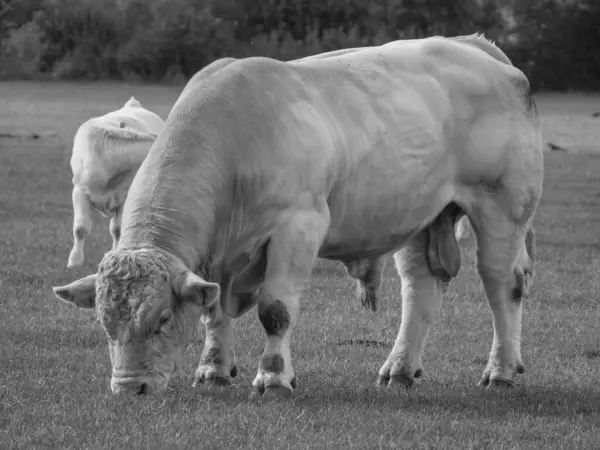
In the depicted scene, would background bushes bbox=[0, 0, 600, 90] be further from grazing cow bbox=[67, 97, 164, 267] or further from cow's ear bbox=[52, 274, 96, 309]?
cow's ear bbox=[52, 274, 96, 309]

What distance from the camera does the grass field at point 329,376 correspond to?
20.9 ft

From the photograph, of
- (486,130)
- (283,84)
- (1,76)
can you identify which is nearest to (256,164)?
(283,84)

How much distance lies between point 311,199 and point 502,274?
66.4 inches

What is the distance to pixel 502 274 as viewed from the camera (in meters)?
8.34

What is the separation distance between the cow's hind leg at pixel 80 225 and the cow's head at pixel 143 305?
6430 mm

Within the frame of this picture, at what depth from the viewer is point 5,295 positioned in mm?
11016

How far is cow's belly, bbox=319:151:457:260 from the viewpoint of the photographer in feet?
24.9

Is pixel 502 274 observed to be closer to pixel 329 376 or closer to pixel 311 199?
pixel 329 376

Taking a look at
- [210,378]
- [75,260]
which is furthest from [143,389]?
[75,260]

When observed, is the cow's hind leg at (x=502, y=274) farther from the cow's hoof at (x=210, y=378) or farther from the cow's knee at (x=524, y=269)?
the cow's hoof at (x=210, y=378)

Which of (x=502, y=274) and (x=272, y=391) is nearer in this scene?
(x=272, y=391)

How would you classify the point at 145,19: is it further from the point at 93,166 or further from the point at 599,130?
the point at 93,166

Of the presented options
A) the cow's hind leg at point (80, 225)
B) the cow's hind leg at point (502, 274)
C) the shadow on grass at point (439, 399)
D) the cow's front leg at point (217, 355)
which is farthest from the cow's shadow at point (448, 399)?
the cow's hind leg at point (80, 225)

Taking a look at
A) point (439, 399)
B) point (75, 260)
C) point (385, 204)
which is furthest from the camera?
point (75, 260)
